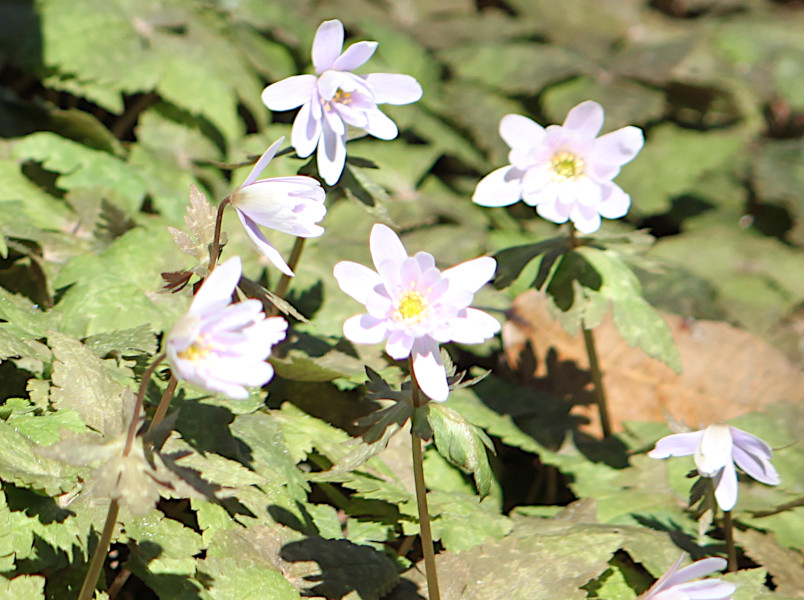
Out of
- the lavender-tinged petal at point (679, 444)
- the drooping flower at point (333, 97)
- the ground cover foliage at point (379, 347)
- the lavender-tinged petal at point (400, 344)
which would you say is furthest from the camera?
the lavender-tinged petal at point (679, 444)

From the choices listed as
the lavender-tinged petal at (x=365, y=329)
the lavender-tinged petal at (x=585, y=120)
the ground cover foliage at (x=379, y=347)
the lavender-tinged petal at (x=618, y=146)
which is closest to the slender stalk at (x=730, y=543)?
the ground cover foliage at (x=379, y=347)

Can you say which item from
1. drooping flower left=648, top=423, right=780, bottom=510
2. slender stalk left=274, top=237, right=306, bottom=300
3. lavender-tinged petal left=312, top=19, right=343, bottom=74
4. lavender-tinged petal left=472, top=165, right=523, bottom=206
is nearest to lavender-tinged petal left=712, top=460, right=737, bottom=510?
drooping flower left=648, top=423, right=780, bottom=510

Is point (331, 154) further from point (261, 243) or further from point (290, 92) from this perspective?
point (261, 243)

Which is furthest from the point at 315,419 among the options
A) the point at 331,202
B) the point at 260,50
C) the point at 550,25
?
the point at 550,25

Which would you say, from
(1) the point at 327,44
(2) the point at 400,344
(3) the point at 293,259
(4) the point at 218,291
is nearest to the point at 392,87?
(1) the point at 327,44

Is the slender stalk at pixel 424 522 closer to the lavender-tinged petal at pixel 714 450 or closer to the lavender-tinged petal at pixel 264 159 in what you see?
the lavender-tinged petal at pixel 264 159

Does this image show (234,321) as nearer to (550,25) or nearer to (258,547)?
(258,547)
